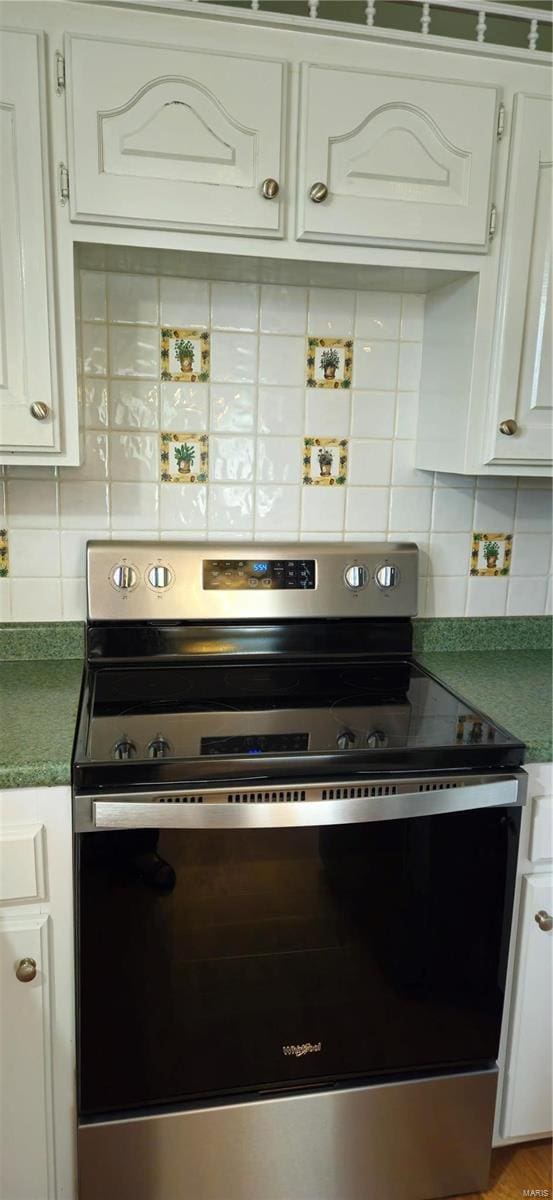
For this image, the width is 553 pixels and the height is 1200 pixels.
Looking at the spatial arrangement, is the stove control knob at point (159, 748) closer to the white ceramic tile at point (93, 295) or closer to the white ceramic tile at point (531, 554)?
the white ceramic tile at point (93, 295)

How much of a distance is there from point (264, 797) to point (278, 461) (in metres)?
0.78

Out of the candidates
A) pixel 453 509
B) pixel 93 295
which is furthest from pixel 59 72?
pixel 453 509

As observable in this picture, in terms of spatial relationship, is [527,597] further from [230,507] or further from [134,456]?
[134,456]

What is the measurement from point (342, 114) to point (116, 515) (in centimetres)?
83

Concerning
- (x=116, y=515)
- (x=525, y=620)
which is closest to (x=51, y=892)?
(x=116, y=515)

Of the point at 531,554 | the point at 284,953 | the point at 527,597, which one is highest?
the point at 531,554

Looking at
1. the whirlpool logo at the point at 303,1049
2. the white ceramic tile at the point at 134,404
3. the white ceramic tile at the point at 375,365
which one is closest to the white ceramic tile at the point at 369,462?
the white ceramic tile at the point at 375,365

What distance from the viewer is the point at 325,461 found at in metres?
1.68

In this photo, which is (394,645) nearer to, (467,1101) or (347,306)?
(347,306)

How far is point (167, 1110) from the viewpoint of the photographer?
122cm

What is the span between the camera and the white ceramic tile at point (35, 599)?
62.5 inches

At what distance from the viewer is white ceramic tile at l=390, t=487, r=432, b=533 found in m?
1.73

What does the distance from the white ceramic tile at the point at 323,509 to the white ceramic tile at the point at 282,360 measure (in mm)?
229

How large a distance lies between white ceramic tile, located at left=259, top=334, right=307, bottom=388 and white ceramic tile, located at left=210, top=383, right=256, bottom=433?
0.05 m
